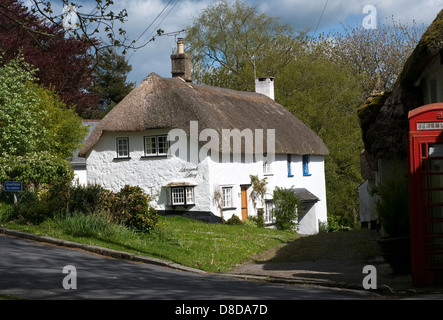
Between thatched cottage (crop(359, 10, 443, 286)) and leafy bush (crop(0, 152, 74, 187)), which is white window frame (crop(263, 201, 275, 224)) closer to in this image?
leafy bush (crop(0, 152, 74, 187))

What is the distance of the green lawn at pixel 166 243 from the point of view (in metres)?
16.5

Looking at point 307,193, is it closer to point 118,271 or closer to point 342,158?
point 342,158

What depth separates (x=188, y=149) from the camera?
31234mm

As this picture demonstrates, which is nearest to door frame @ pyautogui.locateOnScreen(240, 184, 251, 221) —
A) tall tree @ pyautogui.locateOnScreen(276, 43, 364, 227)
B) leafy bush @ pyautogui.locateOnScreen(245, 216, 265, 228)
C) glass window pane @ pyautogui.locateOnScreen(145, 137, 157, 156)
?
leafy bush @ pyautogui.locateOnScreen(245, 216, 265, 228)

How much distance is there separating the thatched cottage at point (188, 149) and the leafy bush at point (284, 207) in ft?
1.30

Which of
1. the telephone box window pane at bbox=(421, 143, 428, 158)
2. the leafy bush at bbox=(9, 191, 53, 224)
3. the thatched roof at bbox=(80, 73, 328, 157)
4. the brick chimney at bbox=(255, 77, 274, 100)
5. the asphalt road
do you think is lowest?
the asphalt road

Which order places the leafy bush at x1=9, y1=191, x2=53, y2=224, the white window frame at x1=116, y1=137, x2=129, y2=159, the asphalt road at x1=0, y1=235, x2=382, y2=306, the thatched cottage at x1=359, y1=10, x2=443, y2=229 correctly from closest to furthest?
the asphalt road at x1=0, y1=235, x2=382, y2=306 < the thatched cottage at x1=359, y1=10, x2=443, y2=229 < the leafy bush at x1=9, y1=191, x2=53, y2=224 < the white window frame at x1=116, y1=137, x2=129, y2=159

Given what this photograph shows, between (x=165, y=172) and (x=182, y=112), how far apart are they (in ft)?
9.86

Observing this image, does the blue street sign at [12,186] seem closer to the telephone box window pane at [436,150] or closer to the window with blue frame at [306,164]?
the telephone box window pane at [436,150]

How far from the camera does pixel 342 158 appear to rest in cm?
4484

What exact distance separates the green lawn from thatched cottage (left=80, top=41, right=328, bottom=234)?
1018 cm

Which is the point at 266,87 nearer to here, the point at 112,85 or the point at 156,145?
the point at 156,145

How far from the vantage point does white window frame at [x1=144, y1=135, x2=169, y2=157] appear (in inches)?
1259

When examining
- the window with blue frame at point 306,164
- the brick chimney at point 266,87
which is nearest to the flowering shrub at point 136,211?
the window with blue frame at point 306,164
